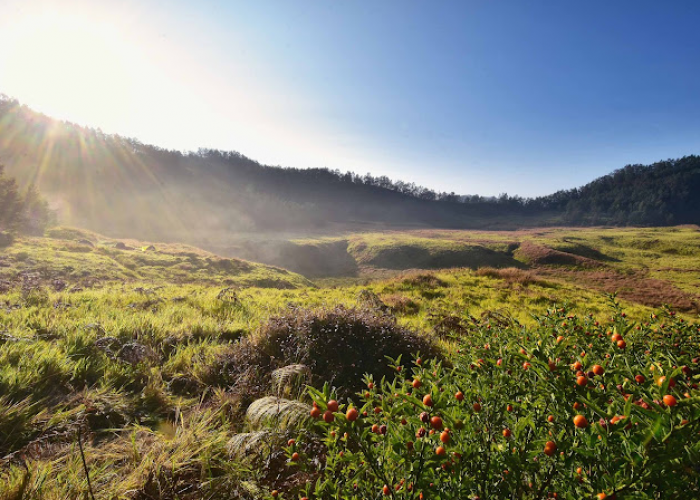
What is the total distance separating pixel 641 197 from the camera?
347 feet

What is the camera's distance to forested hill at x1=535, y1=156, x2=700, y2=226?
96.6 meters

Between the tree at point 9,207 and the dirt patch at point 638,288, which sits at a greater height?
the tree at point 9,207

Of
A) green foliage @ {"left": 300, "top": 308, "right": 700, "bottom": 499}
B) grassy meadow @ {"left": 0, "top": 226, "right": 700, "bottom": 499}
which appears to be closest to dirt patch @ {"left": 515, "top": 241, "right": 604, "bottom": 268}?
grassy meadow @ {"left": 0, "top": 226, "right": 700, "bottom": 499}

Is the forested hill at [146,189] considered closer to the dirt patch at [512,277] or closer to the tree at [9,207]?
the tree at [9,207]

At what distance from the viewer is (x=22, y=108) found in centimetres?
6644

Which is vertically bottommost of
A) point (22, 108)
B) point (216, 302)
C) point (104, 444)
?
point (216, 302)

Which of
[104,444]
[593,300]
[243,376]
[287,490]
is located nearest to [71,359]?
[104,444]

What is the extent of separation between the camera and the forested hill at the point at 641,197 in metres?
96.6

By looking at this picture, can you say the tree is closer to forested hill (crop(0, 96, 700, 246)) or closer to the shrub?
forested hill (crop(0, 96, 700, 246))

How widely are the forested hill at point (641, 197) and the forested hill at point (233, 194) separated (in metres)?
0.38

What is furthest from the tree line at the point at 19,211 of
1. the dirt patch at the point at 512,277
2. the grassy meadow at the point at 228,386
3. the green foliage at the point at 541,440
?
the dirt patch at the point at 512,277

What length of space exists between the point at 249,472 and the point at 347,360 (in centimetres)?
252

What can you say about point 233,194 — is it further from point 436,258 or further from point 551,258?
point 551,258

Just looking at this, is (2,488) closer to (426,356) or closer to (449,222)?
(426,356)
